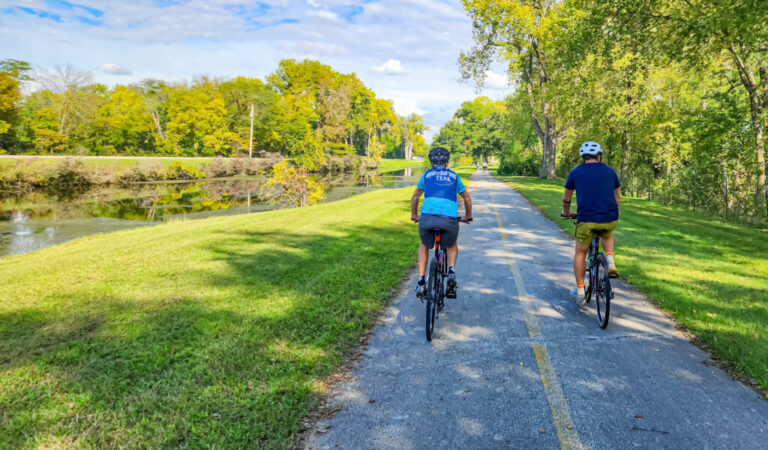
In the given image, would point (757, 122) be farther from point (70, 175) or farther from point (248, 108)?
point (248, 108)

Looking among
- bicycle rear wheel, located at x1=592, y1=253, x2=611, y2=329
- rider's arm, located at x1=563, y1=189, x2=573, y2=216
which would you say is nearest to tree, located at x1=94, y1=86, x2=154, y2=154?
rider's arm, located at x1=563, y1=189, x2=573, y2=216

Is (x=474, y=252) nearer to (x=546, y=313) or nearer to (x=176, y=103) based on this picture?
(x=546, y=313)

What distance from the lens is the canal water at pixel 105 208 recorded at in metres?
17.4

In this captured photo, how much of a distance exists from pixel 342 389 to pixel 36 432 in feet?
8.06

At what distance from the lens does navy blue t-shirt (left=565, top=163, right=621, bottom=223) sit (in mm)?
5379

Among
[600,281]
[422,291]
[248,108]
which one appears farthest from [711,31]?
[248,108]

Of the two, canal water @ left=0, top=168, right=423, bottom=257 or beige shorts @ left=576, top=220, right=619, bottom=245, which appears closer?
beige shorts @ left=576, top=220, right=619, bottom=245

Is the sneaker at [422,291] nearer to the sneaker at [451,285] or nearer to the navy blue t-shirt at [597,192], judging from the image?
the sneaker at [451,285]

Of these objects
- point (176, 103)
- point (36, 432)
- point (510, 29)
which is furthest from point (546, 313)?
point (176, 103)

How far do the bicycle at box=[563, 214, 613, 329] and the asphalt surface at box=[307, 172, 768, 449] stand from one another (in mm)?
222

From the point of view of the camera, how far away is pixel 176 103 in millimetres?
64312

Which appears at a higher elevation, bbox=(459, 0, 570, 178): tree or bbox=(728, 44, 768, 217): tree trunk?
bbox=(459, 0, 570, 178): tree

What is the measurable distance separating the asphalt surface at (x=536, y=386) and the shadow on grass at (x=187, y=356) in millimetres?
576

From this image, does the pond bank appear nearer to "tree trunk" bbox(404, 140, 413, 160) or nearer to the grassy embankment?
the grassy embankment
